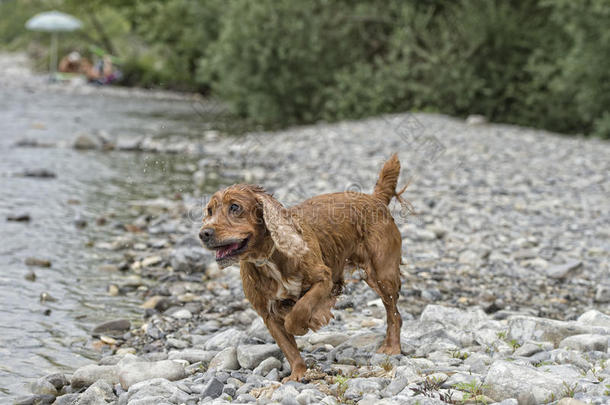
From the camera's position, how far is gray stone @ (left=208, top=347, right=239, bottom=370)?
481 centimetres

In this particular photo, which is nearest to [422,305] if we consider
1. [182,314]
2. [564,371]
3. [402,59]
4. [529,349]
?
[529,349]

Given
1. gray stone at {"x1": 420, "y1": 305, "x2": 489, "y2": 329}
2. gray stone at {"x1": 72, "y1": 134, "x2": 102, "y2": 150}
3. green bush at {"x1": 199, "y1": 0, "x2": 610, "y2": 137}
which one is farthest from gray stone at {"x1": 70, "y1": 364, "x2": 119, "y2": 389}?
green bush at {"x1": 199, "y1": 0, "x2": 610, "y2": 137}

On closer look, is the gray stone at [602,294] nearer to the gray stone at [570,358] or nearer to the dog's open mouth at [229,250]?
the gray stone at [570,358]

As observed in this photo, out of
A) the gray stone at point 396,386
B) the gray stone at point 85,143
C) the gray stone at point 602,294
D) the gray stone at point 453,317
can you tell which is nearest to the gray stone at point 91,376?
the gray stone at point 396,386

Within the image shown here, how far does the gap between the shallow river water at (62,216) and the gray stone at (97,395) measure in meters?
0.75

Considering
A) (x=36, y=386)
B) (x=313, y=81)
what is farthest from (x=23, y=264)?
(x=313, y=81)

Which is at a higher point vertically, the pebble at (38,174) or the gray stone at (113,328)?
the gray stone at (113,328)

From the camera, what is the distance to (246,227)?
398cm

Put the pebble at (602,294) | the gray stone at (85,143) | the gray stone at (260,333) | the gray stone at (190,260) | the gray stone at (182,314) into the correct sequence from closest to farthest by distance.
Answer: the gray stone at (260,333) < the gray stone at (182,314) < the pebble at (602,294) < the gray stone at (190,260) < the gray stone at (85,143)

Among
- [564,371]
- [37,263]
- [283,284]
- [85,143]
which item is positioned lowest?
[85,143]

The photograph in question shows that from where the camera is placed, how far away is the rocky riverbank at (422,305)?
13.8 feet

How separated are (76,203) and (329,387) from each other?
8.07m

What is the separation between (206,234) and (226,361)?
4.51 ft

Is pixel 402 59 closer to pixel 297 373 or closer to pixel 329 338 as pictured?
pixel 329 338
